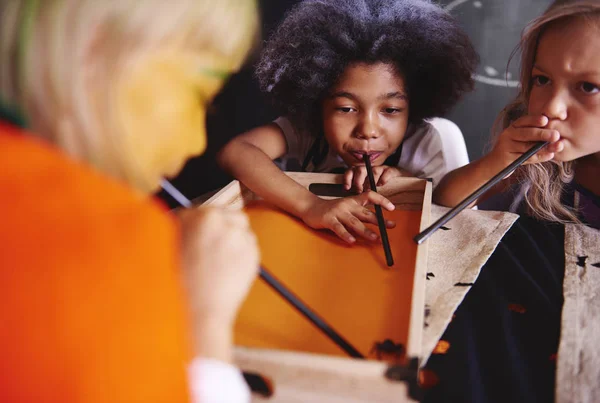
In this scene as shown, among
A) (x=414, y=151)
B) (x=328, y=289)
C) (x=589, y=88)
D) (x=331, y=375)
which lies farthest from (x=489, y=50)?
(x=331, y=375)

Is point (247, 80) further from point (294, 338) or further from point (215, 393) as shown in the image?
point (215, 393)

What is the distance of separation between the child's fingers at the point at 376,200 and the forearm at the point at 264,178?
66 millimetres

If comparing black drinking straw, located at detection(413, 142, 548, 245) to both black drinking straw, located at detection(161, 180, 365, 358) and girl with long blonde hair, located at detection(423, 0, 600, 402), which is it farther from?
black drinking straw, located at detection(161, 180, 365, 358)

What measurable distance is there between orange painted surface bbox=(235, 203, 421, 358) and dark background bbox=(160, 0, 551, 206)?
0.35 meters

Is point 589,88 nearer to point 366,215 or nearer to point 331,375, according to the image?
point 366,215

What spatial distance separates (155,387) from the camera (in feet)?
0.66

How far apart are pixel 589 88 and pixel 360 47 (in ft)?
1.02

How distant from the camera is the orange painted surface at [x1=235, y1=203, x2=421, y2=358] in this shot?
39cm

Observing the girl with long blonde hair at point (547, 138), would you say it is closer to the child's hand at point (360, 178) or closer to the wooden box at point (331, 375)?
the child's hand at point (360, 178)

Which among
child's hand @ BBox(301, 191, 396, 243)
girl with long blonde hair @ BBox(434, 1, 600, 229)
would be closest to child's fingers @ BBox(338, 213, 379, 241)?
child's hand @ BBox(301, 191, 396, 243)

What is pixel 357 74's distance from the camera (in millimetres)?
694

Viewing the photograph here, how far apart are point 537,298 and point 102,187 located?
415 mm

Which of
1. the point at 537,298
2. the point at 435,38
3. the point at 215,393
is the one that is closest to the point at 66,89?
the point at 215,393

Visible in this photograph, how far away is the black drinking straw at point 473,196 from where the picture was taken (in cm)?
44
